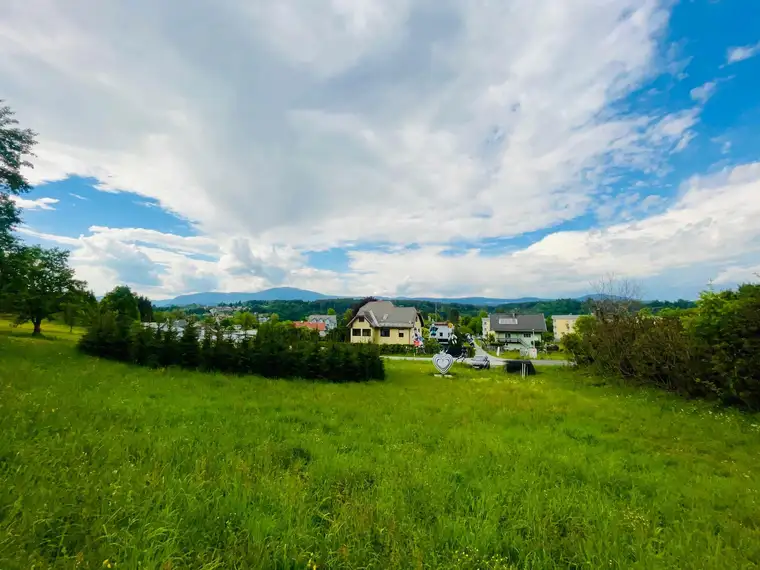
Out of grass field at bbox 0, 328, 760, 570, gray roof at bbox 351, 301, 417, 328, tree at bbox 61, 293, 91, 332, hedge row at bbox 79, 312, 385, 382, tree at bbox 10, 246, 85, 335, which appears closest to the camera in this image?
grass field at bbox 0, 328, 760, 570

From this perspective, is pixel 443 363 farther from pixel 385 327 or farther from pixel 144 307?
pixel 144 307

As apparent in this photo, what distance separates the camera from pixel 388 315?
49.7 m

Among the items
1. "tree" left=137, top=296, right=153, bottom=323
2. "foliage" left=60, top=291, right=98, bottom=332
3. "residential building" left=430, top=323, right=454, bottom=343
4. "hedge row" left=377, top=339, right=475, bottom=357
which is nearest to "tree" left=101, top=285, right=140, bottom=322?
"tree" left=137, top=296, right=153, bottom=323

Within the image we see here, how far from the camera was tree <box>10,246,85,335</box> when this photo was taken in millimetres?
18945

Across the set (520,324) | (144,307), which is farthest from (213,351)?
(144,307)

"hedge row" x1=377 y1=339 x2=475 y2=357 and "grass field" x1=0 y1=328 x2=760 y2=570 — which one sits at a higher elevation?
"grass field" x1=0 y1=328 x2=760 y2=570

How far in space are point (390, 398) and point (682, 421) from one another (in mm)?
8097

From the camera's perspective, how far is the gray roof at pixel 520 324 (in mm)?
70000

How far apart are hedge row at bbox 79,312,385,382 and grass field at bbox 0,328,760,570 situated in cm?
536

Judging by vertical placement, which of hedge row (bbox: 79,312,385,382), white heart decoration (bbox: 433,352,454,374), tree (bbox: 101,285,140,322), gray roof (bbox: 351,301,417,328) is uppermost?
tree (bbox: 101,285,140,322)

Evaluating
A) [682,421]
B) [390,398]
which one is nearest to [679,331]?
[682,421]

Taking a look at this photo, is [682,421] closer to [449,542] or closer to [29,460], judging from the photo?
[449,542]

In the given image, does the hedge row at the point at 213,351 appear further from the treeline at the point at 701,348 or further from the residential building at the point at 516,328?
the residential building at the point at 516,328

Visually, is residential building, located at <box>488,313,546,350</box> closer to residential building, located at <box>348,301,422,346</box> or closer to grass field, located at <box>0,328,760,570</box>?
residential building, located at <box>348,301,422,346</box>
